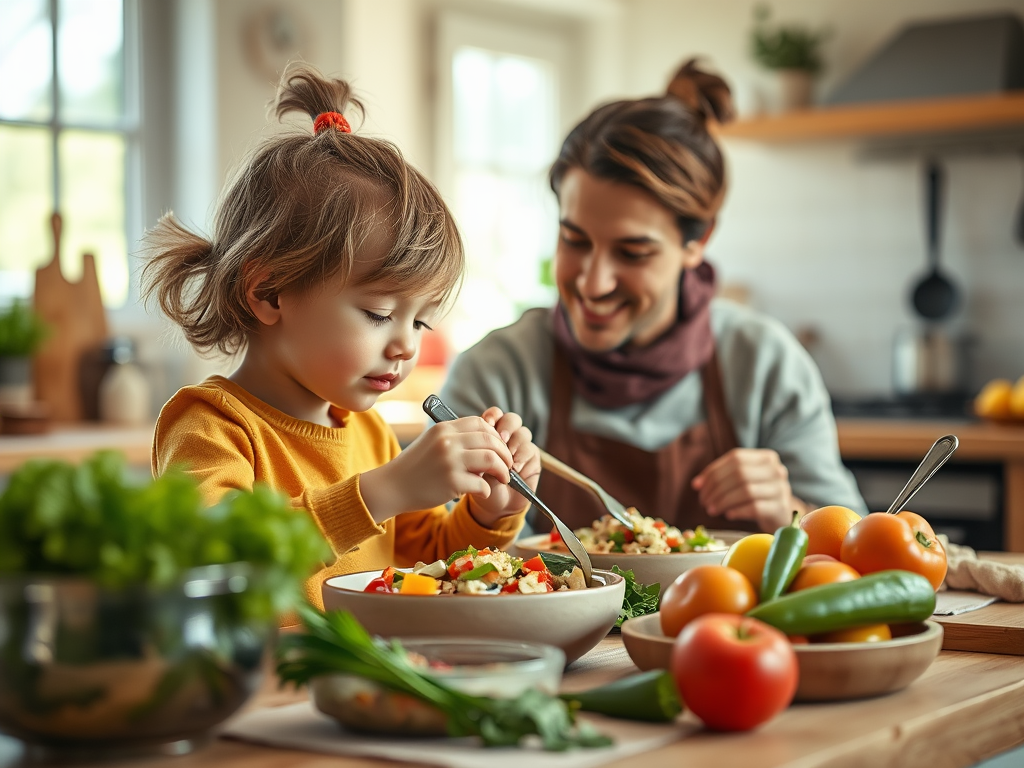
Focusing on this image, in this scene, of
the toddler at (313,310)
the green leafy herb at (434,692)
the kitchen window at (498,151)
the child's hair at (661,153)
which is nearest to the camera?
the green leafy herb at (434,692)

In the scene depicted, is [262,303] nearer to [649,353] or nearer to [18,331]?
[649,353]

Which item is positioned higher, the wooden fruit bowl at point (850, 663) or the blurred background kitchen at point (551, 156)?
the blurred background kitchen at point (551, 156)

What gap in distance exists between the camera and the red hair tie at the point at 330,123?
1.54m

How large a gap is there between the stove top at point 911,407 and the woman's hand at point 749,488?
217cm

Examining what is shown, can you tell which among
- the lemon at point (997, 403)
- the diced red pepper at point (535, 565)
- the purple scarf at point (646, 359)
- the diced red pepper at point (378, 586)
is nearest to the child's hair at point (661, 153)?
the purple scarf at point (646, 359)

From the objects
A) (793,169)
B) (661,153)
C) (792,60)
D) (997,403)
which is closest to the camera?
(661,153)

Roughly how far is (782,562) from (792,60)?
3681 millimetres

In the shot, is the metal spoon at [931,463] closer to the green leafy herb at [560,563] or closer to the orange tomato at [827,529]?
the orange tomato at [827,529]

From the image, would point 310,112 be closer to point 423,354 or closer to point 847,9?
point 423,354

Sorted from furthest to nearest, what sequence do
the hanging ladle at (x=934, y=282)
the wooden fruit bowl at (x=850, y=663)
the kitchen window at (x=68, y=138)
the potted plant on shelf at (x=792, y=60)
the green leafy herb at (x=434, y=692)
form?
the potted plant on shelf at (x=792, y=60) < the hanging ladle at (x=934, y=282) < the kitchen window at (x=68, y=138) < the wooden fruit bowl at (x=850, y=663) < the green leafy herb at (x=434, y=692)

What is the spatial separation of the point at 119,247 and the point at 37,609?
3321 millimetres

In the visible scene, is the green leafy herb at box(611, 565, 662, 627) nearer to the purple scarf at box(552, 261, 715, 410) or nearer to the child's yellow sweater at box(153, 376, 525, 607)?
the child's yellow sweater at box(153, 376, 525, 607)

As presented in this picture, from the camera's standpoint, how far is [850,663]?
0.90 meters

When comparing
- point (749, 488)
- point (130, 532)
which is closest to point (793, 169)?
point (749, 488)
